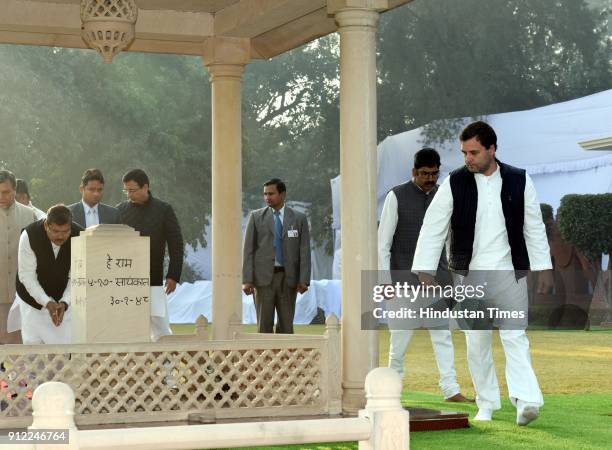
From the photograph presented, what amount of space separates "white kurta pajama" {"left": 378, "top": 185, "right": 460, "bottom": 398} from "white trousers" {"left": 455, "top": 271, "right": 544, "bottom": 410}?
1.23 metres

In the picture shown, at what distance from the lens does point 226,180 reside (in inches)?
548

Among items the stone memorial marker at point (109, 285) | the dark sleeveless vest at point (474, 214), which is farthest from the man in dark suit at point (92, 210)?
the dark sleeveless vest at point (474, 214)

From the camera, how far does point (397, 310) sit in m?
11.7

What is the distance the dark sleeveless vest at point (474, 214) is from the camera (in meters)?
9.88

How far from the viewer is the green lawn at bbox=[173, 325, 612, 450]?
9.16 meters

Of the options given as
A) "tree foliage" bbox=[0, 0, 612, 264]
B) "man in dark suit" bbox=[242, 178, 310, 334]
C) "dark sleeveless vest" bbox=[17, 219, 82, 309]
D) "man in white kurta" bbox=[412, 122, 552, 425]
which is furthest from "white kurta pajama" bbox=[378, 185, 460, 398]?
"tree foliage" bbox=[0, 0, 612, 264]

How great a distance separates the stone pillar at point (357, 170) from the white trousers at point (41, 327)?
232 centimetres

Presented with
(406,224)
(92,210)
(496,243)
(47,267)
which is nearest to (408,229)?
(406,224)

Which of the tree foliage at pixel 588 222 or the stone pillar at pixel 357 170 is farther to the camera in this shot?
the tree foliage at pixel 588 222

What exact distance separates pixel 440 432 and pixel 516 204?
1.80 metres

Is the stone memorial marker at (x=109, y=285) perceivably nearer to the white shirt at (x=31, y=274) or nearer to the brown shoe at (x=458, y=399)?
the white shirt at (x=31, y=274)

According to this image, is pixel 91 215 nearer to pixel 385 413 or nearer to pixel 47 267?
pixel 47 267

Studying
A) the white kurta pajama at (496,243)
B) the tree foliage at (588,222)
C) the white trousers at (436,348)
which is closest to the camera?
the white kurta pajama at (496,243)

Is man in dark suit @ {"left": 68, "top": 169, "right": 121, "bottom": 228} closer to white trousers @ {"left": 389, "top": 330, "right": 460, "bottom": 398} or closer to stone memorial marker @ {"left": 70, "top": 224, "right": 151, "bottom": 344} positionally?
stone memorial marker @ {"left": 70, "top": 224, "right": 151, "bottom": 344}
